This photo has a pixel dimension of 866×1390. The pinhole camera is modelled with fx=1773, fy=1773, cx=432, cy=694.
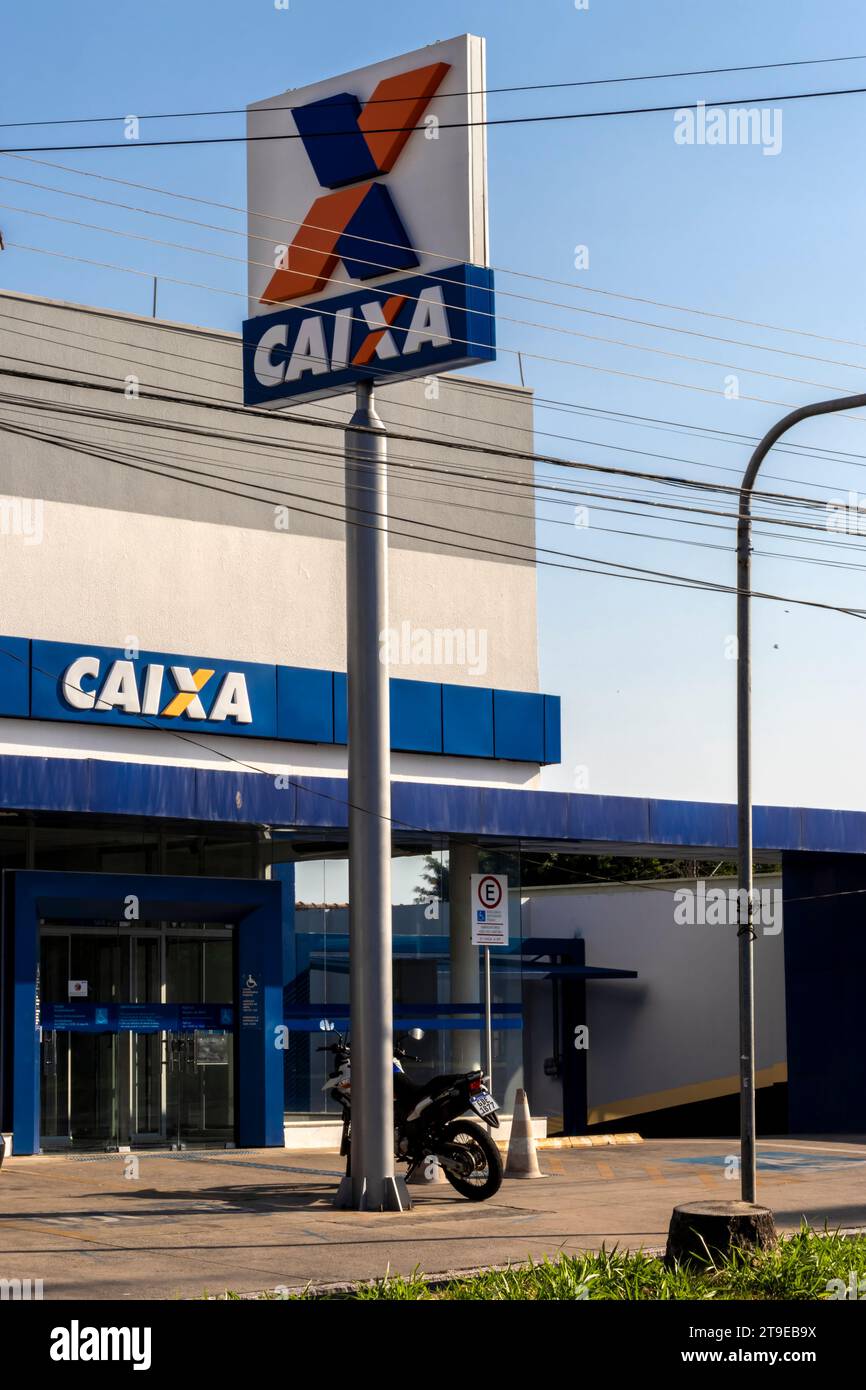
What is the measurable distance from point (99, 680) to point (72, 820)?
1.76 meters

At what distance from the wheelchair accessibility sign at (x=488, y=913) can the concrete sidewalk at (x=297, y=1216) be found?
2.62m

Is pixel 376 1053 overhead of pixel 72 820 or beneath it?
beneath

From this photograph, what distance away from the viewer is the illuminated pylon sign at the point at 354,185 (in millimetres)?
17297

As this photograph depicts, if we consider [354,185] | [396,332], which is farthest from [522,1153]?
[354,185]

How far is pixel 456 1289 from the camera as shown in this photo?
1054cm

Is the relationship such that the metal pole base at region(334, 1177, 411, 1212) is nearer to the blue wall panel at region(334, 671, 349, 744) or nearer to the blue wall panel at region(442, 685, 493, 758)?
the blue wall panel at region(334, 671, 349, 744)

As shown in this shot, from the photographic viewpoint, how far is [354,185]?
1756cm

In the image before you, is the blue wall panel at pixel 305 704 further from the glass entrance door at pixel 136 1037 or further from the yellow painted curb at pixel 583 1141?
the yellow painted curb at pixel 583 1141

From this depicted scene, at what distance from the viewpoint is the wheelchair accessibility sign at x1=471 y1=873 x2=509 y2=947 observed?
1945 centimetres

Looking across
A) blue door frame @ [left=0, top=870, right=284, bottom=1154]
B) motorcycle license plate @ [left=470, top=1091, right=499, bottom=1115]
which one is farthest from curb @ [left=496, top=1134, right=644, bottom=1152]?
motorcycle license plate @ [left=470, top=1091, right=499, bottom=1115]

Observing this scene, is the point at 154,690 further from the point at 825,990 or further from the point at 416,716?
the point at 825,990
